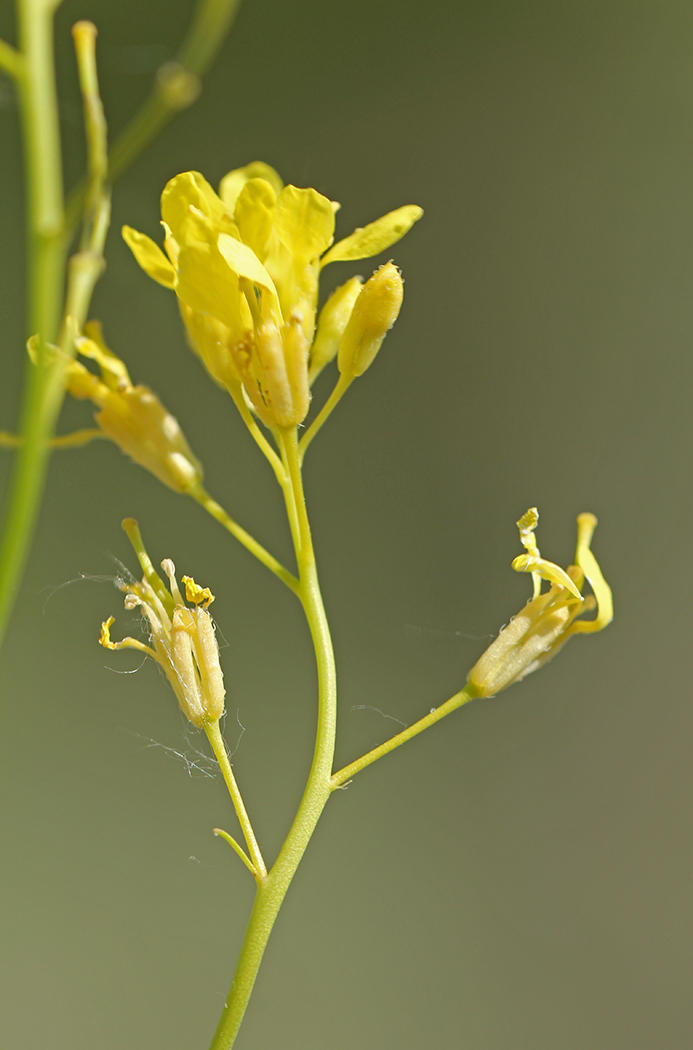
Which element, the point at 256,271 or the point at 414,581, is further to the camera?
the point at 414,581

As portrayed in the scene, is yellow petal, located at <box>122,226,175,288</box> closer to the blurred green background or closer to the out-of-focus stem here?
the out-of-focus stem

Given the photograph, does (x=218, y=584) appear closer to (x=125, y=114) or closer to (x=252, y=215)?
(x=125, y=114)

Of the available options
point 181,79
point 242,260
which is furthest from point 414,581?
point 181,79

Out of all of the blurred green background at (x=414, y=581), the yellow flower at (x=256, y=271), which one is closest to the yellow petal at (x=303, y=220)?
the yellow flower at (x=256, y=271)

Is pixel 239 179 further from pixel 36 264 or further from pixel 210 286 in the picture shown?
pixel 36 264

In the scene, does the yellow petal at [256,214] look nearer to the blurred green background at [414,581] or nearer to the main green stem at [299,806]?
the main green stem at [299,806]

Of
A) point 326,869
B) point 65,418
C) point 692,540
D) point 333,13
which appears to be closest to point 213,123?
point 333,13

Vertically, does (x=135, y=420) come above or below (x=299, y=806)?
above
